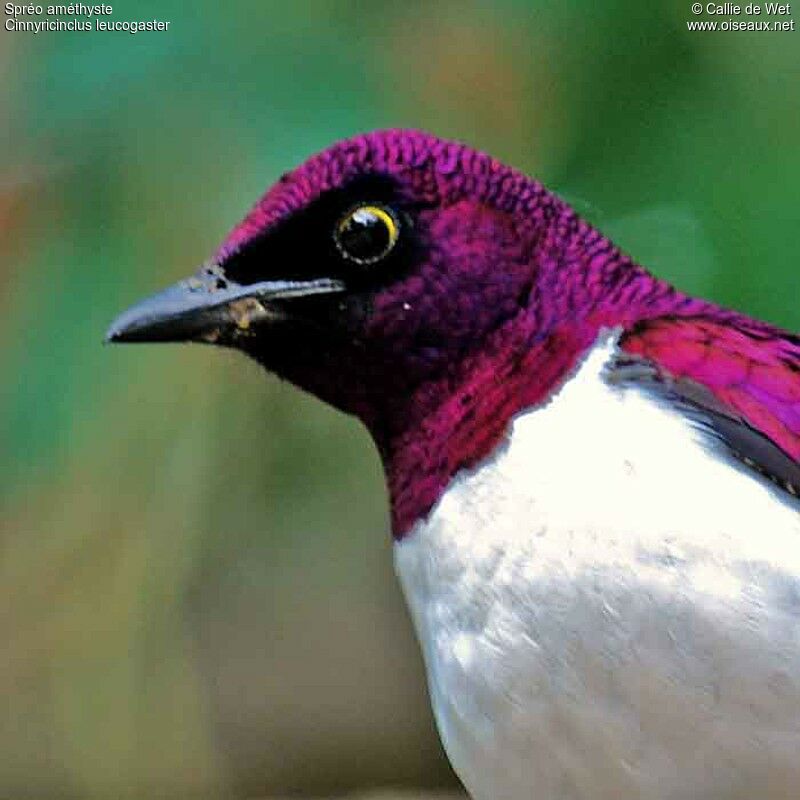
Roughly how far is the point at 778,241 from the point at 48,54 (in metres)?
0.60

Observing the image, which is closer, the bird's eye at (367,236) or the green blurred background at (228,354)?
the bird's eye at (367,236)

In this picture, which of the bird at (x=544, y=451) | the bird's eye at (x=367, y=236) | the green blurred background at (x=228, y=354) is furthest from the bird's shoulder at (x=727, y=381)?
the green blurred background at (x=228, y=354)

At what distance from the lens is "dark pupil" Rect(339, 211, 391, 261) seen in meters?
0.56

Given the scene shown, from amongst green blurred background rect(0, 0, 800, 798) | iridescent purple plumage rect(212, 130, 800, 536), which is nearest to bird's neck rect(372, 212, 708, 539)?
iridescent purple plumage rect(212, 130, 800, 536)

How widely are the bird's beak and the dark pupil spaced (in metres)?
0.02

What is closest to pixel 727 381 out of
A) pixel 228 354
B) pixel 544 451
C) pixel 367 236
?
pixel 544 451

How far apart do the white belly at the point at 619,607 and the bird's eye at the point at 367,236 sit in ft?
0.38

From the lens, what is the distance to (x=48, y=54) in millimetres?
864

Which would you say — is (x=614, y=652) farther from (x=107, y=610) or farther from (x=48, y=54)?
(x=48, y=54)

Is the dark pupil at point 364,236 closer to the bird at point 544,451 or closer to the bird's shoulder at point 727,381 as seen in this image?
the bird at point 544,451

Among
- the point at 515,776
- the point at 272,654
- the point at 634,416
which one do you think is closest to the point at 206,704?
the point at 272,654

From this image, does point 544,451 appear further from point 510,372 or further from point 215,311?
point 215,311

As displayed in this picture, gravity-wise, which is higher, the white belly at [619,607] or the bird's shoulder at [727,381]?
the bird's shoulder at [727,381]

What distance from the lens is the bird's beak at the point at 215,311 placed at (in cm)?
56
